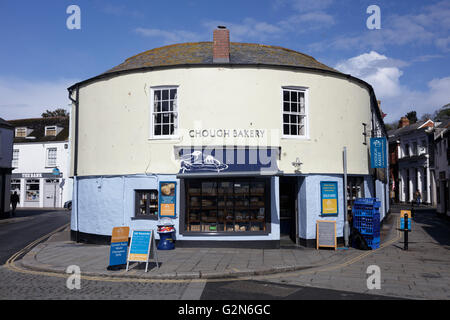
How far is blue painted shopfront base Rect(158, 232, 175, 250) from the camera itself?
12710 millimetres

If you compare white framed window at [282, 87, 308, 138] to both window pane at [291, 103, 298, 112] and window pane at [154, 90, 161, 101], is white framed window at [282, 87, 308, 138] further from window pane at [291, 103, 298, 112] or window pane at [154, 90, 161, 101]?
window pane at [154, 90, 161, 101]

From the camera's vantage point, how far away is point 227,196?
44.5 ft

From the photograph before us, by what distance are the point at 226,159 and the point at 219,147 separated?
0.50 meters

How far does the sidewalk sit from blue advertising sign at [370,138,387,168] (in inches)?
173

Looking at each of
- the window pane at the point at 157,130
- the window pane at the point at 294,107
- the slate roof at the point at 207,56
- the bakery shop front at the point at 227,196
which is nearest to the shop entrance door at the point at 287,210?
the bakery shop front at the point at 227,196

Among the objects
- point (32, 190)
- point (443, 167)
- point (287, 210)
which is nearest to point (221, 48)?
point (287, 210)

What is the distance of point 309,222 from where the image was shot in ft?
44.0

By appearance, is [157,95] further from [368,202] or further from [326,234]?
[368,202]

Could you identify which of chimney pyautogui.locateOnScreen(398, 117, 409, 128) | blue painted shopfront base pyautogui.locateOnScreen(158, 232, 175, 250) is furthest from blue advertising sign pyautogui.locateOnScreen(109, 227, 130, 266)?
chimney pyautogui.locateOnScreen(398, 117, 409, 128)

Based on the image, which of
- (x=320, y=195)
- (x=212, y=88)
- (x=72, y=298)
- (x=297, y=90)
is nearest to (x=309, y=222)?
(x=320, y=195)

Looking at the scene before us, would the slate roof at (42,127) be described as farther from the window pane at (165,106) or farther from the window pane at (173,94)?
the window pane at (173,94)

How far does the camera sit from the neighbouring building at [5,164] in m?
27.8

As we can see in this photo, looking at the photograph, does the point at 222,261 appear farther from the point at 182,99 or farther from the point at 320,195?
the point at 182,99
